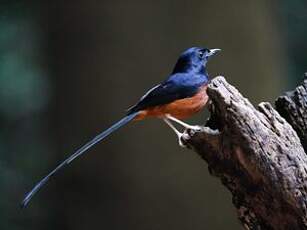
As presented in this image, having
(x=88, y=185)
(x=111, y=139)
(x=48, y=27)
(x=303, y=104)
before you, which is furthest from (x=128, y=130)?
(x=303, y=104)

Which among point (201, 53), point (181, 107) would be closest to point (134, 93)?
point (201, 53)

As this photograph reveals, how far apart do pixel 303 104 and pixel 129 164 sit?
1.04m

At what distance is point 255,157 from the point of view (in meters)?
1.70

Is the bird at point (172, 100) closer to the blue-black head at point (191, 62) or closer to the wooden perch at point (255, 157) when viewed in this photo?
the blue-black head at point (191, 62)

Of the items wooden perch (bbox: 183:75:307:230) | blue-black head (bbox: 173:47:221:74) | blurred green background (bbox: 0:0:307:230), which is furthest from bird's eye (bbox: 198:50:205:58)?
wooden perch (bbox: 183:75:307:230)

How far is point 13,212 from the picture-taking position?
12.0 feet

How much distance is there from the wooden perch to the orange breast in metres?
0.33

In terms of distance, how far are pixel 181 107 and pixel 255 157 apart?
1.50 ft

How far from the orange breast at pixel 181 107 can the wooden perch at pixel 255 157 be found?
33 centimetres

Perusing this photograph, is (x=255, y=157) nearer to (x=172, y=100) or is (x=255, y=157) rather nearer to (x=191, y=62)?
(x=172, y=100)

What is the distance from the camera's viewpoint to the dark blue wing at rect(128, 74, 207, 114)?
2098 mm

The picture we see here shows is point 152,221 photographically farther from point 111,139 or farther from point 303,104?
point 303,104

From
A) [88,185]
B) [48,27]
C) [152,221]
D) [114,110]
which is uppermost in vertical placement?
[48,27]

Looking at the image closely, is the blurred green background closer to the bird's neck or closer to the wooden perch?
the bird's neck
